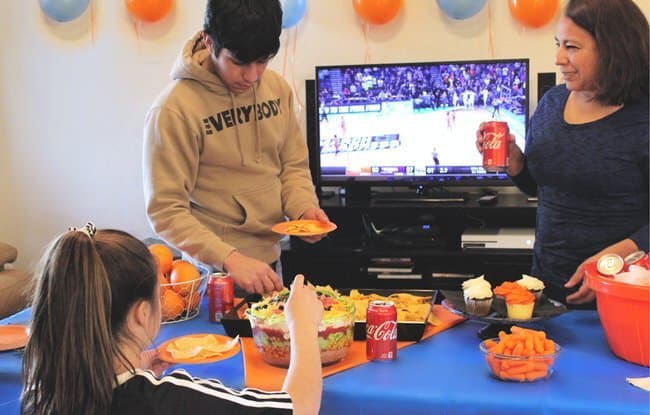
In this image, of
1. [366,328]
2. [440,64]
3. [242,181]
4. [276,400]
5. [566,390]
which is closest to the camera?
[276,400]

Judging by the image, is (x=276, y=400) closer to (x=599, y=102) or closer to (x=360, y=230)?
(x=599, y=102)

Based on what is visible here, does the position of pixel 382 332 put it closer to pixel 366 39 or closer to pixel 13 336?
pixel 13 336

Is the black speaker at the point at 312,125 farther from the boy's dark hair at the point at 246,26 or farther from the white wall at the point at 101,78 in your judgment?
the boy's dark hair at the point at 246,26

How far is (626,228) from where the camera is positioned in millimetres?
1810

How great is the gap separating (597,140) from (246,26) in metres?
0.93

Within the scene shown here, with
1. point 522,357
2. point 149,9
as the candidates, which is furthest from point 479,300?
point 149,9

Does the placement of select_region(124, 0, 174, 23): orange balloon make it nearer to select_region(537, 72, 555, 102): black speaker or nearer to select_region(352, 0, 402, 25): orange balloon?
select_region(352, 0, 402, 25): orange balloon

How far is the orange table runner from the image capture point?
146cm

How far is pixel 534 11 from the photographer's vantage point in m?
3.47

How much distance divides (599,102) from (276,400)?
116cm

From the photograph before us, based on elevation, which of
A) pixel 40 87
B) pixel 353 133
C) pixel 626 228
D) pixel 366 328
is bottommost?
pixel 366 328

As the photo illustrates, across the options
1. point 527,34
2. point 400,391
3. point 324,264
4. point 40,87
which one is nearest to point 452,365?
point 400,391

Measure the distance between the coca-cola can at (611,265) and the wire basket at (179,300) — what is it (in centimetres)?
98

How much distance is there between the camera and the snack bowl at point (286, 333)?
1.49 metres
